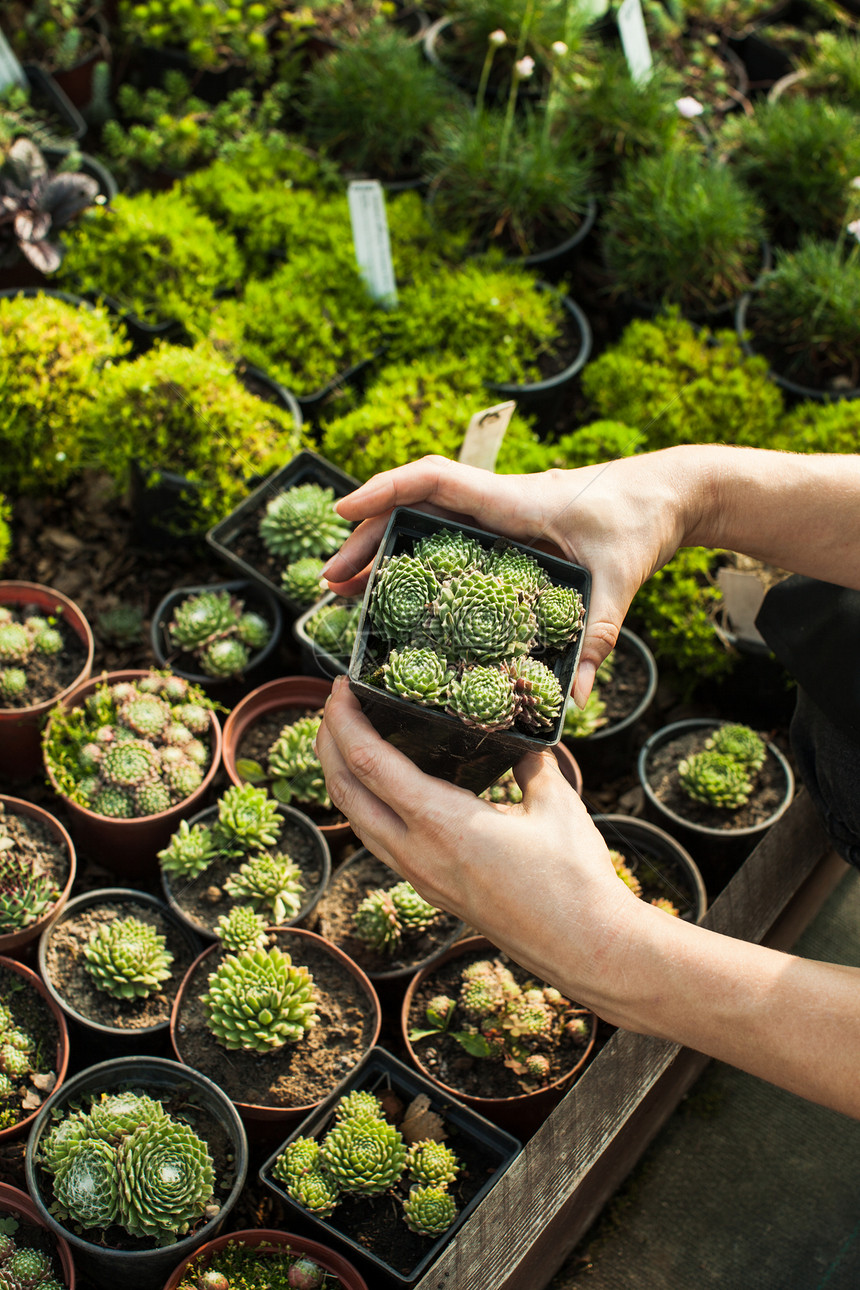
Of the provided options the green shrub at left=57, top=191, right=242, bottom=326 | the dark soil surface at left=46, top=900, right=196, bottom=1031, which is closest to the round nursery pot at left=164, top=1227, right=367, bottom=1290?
the dark soil surface at left=46, top=900, right=196, bottom=1031

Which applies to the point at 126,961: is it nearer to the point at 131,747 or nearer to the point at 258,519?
the point at 131,747

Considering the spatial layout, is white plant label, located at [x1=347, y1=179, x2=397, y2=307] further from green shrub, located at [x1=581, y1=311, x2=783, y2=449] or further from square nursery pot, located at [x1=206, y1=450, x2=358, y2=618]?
square nursery pot, located at [x1=206, y1=450, x2=358, y2=618]

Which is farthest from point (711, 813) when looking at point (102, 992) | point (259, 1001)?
point (102, 992)

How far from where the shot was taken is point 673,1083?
1.98 m

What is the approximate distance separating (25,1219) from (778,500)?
182cm

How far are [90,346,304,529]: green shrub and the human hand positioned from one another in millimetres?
1049

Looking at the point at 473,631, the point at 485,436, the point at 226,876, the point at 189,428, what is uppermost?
the point at 473,631

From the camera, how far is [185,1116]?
67.7 inches

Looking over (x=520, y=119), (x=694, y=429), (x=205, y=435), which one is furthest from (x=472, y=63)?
(x=205, y=435)

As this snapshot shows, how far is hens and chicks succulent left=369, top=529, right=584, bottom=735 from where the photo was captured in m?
1.29

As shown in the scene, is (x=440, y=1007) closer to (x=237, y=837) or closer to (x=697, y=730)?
(x=237, y=837)

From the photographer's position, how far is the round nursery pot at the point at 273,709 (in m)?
2.20

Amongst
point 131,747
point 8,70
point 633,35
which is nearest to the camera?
point 131,747

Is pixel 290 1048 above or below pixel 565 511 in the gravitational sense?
below
